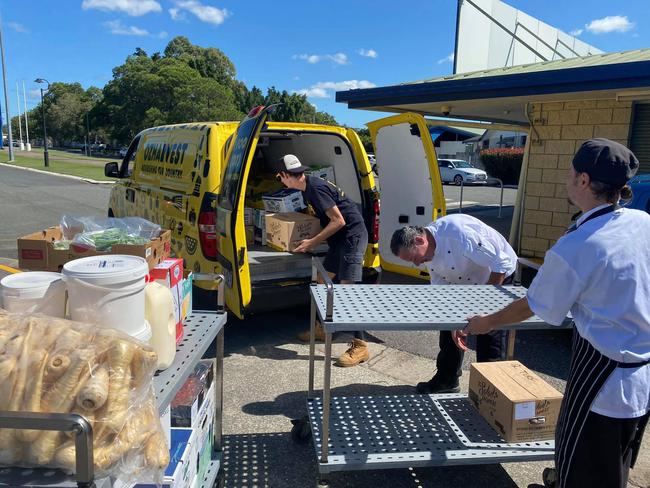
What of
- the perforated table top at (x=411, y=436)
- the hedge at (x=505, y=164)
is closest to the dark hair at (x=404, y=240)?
the perforated table top at (x=411, y=436)

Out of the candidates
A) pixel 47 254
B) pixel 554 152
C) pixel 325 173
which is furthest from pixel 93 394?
pixel 554 152

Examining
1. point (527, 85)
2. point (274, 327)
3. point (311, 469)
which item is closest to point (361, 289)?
point (311, 469)

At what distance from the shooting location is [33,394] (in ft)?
4.48

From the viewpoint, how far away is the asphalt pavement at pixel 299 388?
3059 millimetres

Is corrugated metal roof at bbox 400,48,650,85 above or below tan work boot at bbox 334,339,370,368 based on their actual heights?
above

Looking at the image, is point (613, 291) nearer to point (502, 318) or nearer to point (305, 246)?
point (502, 318)

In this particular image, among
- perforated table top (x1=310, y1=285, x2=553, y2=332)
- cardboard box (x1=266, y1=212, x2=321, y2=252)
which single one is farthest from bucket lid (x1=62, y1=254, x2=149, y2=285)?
cardboard box (x1=266, y1=212, x2=321, y2=252)

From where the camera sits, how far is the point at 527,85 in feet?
20.4

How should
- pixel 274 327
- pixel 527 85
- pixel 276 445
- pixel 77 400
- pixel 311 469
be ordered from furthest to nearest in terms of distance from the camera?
1. pixel 527 85
2. pixel 274 327
3. pixel 276 445
4. pixel 311 469
5. pixel 77 400

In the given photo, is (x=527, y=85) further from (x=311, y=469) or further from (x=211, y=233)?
(x=311, y=469)

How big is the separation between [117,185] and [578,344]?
6659 millimetres

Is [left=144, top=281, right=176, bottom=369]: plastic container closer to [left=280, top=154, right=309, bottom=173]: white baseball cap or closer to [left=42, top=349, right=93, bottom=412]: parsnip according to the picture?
[left=42, top=349, right=93, bottom=412]: parsnip

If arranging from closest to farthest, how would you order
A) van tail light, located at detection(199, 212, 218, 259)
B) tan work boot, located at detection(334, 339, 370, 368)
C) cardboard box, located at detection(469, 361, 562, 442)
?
cardboard box, located at detection(469, 361, 562, 442), tan work boot, located at detection(334, 339, 370, 368), van tail light, located at detection(199, 212, 218, 259)

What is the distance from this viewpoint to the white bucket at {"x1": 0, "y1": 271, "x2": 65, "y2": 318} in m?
1.71
